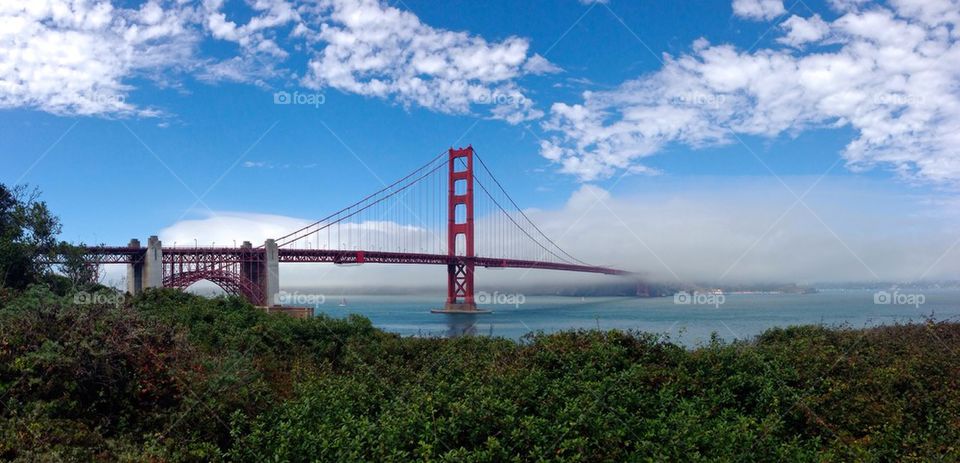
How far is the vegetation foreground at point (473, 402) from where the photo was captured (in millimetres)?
6602

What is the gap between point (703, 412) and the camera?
25.8 ft

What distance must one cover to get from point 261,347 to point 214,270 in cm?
3235

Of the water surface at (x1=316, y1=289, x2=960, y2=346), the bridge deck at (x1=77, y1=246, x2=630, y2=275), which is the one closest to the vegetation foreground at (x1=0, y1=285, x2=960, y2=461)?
the water surface at (x1=316, y1=289, x2=960, y2=346)

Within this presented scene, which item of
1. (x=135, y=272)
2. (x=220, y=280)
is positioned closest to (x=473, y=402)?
(x=220, y=280)

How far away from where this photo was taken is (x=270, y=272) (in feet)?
147

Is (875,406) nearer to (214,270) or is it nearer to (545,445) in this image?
(545,445)

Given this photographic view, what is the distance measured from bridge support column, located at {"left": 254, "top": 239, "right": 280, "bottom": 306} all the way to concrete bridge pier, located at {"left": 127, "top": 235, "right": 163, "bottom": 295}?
651 centimetres

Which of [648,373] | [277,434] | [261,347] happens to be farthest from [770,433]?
[261,347]

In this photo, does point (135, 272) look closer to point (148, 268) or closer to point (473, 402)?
point (148, 268)

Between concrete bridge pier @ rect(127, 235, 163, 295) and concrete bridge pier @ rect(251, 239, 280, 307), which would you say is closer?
concrete bridge pier @ rect(127, 235, 163, 295)

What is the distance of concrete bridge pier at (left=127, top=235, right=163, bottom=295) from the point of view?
42812 millimetres

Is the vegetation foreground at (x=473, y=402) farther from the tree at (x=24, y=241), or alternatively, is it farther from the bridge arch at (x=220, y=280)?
the bridge arch at (x=220, y=280)

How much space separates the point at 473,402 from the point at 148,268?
4182cm

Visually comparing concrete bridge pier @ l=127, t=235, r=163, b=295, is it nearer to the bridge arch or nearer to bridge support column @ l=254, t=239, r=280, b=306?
the bridge arch
